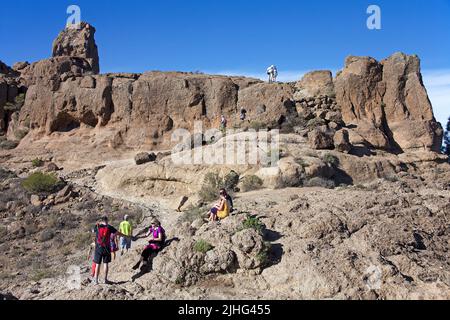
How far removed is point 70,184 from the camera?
2055 cm

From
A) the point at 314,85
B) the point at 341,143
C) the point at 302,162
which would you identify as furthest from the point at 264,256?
the point at 314,85

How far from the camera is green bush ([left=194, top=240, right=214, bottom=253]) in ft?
28.1

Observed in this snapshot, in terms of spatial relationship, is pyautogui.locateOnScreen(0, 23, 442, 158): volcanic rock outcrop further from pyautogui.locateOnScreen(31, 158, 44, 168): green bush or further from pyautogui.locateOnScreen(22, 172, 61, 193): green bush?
pyautogui.locateOnScreen(22, 172, 61, 193): green bush

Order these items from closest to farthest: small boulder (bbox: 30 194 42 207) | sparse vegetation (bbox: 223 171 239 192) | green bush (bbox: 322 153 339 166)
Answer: sparse vegetation (bbox: 223 171 239 192) < green bush (bbox: 322 153 339 166) < small boulder (bbox: 30 194 42 207)

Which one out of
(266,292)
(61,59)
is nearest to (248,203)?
(266,292)

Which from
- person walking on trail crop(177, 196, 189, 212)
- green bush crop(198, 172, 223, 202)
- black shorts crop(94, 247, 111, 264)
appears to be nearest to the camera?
black shorts crop(94, 247, 111, 264)

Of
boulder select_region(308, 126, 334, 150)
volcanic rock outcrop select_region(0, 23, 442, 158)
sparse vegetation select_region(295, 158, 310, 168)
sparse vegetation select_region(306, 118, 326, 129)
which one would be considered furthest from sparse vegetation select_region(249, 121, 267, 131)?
sparse vegetation select_region(295, 158, 310, 168)

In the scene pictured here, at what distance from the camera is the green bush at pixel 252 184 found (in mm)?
15234

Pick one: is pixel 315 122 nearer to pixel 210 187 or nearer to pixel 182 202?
pixel 210 187

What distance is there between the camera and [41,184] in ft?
65.7

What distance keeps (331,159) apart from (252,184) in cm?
372

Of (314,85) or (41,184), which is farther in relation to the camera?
(314,85)

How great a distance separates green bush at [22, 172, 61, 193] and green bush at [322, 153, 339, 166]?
11518 millimetres
